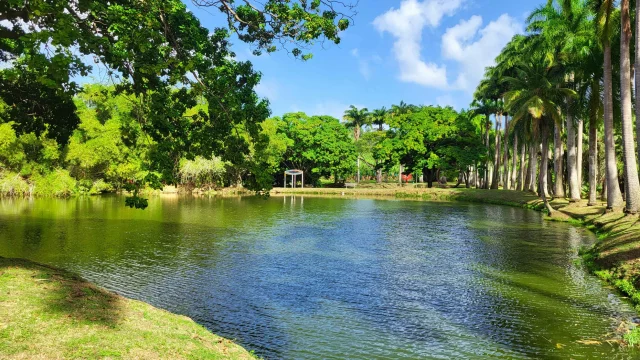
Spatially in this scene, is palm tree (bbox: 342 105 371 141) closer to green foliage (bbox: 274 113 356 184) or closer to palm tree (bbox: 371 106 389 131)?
palm tree (bbox: 371 106 389 131)

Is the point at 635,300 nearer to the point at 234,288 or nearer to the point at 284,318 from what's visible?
the point at 284,318

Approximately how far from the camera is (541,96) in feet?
132

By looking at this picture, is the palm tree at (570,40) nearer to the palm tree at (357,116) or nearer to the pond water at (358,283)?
the pond water at (358,283)

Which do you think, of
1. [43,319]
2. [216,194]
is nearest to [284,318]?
[43,319]

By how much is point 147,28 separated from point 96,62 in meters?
2.15

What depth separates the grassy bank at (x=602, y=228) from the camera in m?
14.8

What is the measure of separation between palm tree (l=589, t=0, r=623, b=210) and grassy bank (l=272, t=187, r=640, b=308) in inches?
51.2

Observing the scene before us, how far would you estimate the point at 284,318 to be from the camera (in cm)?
1155

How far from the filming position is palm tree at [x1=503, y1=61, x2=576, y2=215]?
38594 millimetres

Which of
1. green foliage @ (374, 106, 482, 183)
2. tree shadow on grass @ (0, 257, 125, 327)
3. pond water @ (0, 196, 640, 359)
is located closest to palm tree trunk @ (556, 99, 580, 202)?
pond water @ (0, 196, 640, 359)

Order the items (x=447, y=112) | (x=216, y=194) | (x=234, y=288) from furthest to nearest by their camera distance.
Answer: (x=447, y=112), (x=216, y=194), (x=234, y=288)

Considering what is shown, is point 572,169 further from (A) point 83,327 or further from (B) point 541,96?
(A) point 83,327

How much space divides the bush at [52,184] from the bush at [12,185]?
1119 millimetres

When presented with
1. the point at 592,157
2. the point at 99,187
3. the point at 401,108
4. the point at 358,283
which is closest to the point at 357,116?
the point at 401,108
